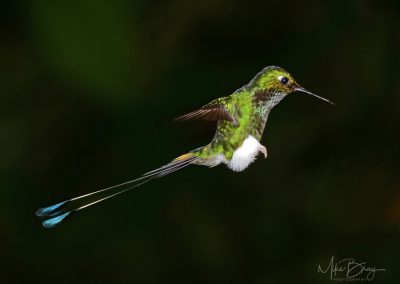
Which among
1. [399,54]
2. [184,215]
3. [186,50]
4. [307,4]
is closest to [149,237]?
[184,215]

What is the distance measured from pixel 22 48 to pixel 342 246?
68 centimetres

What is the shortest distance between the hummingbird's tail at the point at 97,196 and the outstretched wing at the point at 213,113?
0.08m

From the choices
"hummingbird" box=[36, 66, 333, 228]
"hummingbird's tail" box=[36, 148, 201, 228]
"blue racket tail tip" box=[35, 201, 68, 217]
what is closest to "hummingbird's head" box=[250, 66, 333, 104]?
"hummingbird" box=[36, 66, 333, 228]

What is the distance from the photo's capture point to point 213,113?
2.50 ft

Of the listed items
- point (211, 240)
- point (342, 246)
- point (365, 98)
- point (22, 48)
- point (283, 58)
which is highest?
point (22, 48)

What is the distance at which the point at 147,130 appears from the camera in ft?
2.79

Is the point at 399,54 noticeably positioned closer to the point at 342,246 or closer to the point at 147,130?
the point at 342,246

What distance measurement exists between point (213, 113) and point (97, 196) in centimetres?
22

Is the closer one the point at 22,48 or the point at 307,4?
the point at 22,48

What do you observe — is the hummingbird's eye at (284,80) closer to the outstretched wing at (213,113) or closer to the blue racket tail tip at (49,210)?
the outstretched wing at (213,113)

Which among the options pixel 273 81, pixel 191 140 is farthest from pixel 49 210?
pixel 273 81

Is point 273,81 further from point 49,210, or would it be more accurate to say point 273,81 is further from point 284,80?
point 49,210

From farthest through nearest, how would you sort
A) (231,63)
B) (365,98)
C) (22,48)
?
(365,98), (231,63), (22,48)
